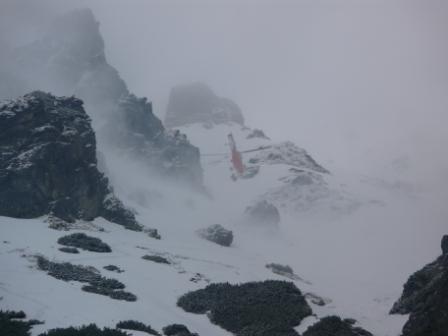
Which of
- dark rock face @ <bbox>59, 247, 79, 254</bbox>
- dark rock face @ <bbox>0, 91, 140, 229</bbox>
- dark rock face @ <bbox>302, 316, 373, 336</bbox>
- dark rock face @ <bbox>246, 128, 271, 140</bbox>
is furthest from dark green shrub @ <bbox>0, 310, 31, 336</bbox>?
dark rock face @ <bbox>246, 128, 271, 140</bbox>

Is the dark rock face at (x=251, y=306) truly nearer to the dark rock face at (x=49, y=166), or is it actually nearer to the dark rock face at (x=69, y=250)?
the dark rock face at (x=69, y=250)

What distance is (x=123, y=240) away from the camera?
134 feet

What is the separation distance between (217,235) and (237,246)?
3.43 metres

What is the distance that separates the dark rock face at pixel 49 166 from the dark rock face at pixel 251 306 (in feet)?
63.0

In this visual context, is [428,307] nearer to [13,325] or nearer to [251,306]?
[251,306]

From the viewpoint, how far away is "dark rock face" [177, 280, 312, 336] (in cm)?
2398

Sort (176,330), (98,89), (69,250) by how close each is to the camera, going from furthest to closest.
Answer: (98,89) → (69,250) → (176,330)

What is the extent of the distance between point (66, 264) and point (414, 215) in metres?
64.8

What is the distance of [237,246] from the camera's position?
57.3 m

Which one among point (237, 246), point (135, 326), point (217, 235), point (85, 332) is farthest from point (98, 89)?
point (85, 332)

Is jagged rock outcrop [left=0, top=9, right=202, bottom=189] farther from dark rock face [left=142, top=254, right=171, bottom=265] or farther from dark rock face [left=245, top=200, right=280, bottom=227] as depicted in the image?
dark rock face [left=142, top=254, right=171, bottom=265]

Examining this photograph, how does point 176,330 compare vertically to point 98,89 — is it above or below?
below

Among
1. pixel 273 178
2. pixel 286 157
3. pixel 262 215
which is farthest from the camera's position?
pixel 286 157

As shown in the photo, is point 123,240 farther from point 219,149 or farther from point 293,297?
point 219,149
